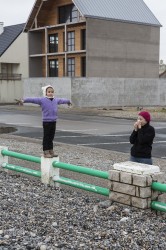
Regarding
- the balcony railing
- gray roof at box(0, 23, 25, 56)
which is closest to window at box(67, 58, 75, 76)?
the balcony railing

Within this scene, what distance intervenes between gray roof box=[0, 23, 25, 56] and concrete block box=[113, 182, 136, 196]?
150ft

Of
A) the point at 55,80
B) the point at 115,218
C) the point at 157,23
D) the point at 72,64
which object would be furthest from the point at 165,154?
the point at 157,23

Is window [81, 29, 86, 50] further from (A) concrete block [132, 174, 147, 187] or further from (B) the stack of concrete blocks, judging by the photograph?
(A) concrete block [132, 174, 147, 187]

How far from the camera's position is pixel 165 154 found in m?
12.0

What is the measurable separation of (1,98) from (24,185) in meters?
38.9

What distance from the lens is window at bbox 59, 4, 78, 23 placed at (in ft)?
131

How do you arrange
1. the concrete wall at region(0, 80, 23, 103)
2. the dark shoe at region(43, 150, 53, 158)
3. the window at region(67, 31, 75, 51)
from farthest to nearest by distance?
the concrete wall at region(0, 80, 23, 103)
the window at region(67, 31, 75, 51)
the dark shoe at region(43, 150, 53, 158)

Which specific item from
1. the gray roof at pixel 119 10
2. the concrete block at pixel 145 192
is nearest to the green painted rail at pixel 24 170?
the concrete block at pixel 145 192

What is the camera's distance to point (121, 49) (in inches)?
1583

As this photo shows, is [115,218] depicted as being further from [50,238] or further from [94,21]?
[94,21]

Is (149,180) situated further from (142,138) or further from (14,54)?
(14,54)

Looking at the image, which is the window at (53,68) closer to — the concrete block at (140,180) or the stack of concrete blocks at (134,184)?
the stack of concrete blocks at (134,184)

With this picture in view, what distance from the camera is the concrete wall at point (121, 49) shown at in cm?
3806

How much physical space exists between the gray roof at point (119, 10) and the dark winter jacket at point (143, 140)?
31.4 metres
